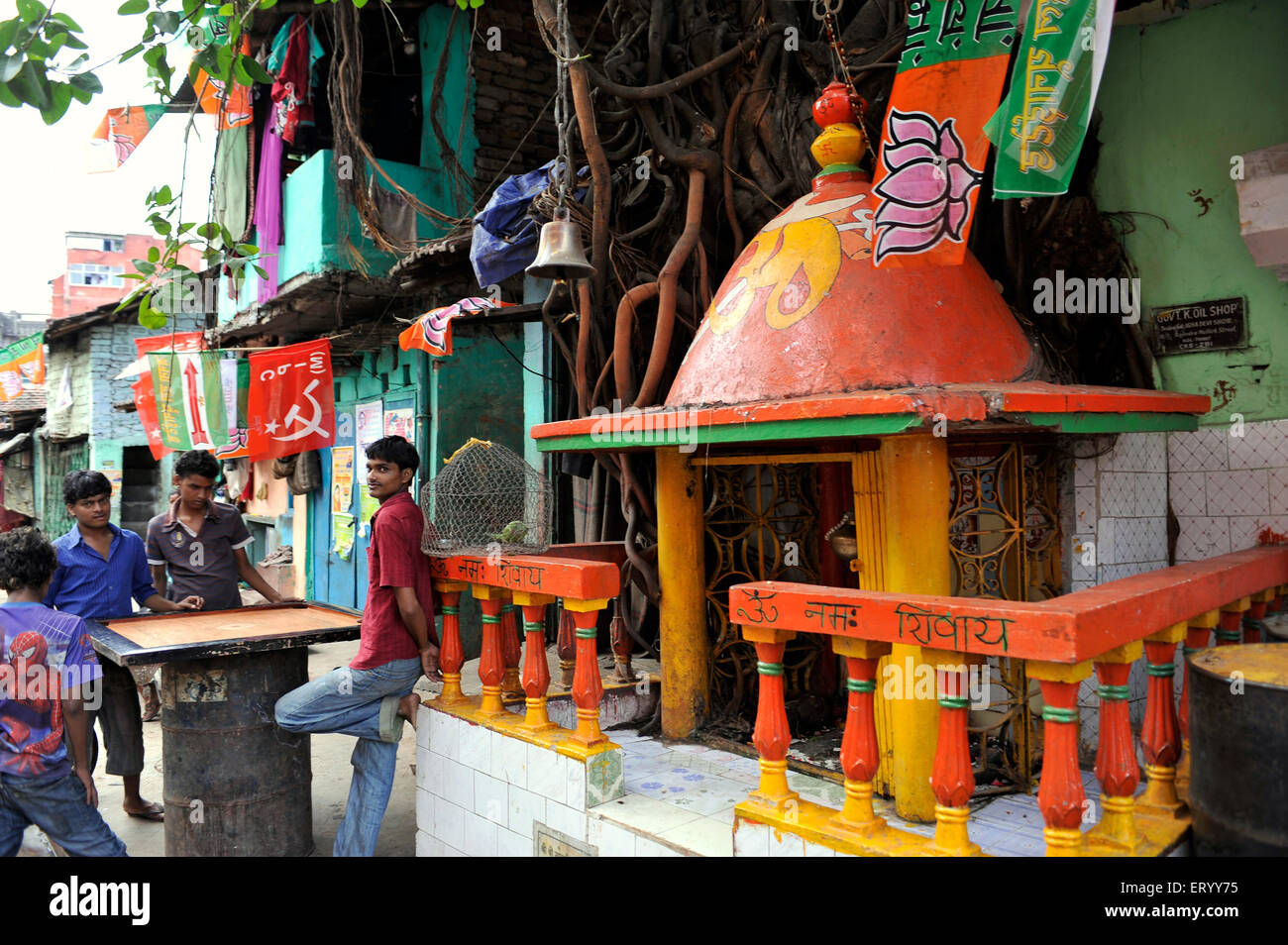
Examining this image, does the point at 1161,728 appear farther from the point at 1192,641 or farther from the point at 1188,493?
the point at 1188,493

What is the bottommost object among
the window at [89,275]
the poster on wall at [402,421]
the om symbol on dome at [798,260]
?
the poster on wall at [402,421]

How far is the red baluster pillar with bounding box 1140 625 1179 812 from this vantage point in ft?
10.6

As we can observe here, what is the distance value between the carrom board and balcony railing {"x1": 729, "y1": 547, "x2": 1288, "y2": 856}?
2665mm

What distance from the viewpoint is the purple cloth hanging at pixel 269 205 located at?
11227 mm

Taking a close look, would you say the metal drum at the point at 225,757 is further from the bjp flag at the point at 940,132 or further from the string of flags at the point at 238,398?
the string of flags at the point at 238,398

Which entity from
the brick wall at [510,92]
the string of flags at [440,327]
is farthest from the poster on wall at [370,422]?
the string of flags at [440,327]

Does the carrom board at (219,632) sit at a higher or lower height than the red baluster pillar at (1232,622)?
lower

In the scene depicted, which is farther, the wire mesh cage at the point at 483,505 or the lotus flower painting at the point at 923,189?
the wire mesh cage at the point at 483,505

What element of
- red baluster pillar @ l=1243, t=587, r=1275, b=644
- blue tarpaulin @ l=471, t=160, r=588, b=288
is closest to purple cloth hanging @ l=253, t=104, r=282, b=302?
blue tarpaulin @ l=471, t=160, r=588, b=288

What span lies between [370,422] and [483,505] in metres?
6.37

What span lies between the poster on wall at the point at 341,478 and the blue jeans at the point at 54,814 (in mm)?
7692

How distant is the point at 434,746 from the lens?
4.92 m

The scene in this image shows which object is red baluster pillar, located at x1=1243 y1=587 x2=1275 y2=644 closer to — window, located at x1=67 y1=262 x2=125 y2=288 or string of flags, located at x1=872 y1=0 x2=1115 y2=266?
string of flags, located at x1=872 y1=0 x2=1115 y2=266
